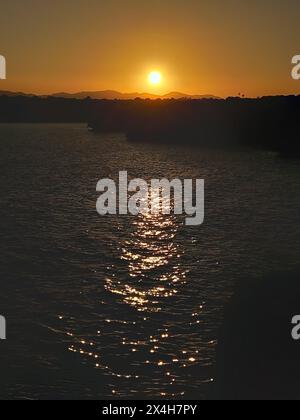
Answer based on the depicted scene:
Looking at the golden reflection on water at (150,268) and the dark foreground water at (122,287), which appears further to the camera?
the golden reflection on water at (150,268)

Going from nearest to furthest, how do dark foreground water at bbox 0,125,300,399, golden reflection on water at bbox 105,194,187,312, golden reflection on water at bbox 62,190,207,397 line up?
dark foreground water at bbox 0,125,300,399
golden reflection on water at bbox 62,190,207,397
golden reflection on water at bbox 105,194,187,312

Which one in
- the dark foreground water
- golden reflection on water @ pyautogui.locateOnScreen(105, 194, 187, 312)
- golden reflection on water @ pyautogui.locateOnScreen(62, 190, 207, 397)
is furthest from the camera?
golden reflection on water @ pyautogui.locateOnScreen(105, 194, 187, 312)

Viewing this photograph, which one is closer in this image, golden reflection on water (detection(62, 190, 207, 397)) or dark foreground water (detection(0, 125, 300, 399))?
dark foreground water (detection(0, 125, 300, 399))

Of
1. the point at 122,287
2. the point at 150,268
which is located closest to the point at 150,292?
the point at 122,287

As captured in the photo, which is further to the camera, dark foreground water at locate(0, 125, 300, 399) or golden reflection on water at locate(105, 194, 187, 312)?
golden reflection on water at locate(105, 194, 187, 312)

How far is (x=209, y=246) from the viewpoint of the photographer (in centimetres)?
4112

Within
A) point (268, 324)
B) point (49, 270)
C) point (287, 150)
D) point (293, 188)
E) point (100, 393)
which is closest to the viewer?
point (268, 324)

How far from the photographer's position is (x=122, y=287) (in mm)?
31469

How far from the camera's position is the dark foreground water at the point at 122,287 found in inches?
858

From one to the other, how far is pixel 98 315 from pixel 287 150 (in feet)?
361

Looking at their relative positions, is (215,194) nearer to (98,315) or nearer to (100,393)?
(98,315)

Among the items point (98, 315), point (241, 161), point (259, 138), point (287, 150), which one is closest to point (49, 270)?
Result: point (98, 315)

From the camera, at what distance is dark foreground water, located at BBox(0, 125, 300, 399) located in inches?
858

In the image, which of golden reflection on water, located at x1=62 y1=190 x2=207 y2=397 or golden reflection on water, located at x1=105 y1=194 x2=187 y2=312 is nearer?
golden reflection on water, located at x1=62 y1=190 x2=207 y2=397
